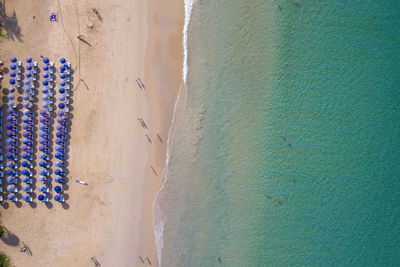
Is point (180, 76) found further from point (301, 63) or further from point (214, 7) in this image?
point (301, 63)

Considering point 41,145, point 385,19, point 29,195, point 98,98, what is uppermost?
point 385,19

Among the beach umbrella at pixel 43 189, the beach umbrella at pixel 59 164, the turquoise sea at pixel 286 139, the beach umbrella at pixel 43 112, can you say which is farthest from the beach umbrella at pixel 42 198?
the turquoise sea at pixel 286 139

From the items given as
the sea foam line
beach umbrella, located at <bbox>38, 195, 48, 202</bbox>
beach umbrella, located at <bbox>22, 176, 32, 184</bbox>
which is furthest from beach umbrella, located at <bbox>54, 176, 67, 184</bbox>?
the sea foam line

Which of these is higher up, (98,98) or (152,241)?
(98,98)

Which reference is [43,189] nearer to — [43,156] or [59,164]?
[59,164]

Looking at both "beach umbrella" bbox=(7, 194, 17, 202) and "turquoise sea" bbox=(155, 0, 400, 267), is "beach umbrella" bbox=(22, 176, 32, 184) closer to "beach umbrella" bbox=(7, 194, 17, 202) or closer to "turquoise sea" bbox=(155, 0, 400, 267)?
"beach umbrella" bbox=(7, 194, 17, 202)

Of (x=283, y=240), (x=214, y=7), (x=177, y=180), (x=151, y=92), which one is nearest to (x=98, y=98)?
(x=151, y=92)
